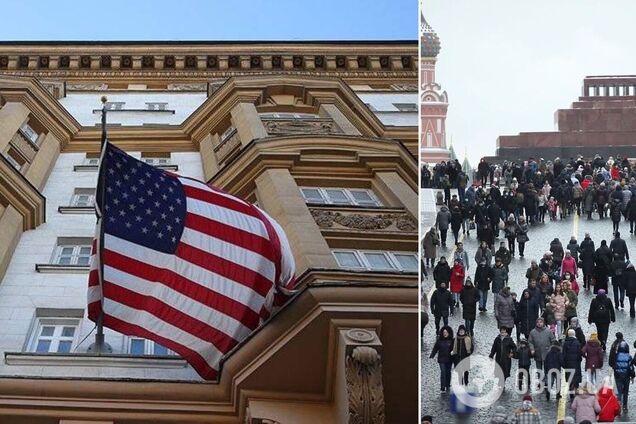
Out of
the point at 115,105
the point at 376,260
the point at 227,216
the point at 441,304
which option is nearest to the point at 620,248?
the point at 441,304

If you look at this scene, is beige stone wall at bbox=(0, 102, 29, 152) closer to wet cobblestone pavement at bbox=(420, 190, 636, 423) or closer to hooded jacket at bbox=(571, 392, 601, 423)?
wet cobblestone pavement at bbox=(420, 190, 636, 423)

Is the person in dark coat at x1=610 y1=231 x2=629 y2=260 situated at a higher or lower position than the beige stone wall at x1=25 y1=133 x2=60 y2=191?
lower

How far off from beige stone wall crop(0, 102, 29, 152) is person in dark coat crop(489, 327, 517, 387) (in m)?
8.15

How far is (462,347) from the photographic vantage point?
18922 millimetres

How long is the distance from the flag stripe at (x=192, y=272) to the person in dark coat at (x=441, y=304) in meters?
4.06

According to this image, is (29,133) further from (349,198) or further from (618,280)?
(618,280)

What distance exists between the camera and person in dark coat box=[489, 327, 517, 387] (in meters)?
19.2

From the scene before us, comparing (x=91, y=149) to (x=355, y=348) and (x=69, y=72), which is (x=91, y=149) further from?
(x=355, y=348)

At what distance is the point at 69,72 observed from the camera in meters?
29.1

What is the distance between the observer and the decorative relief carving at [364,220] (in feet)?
60.1

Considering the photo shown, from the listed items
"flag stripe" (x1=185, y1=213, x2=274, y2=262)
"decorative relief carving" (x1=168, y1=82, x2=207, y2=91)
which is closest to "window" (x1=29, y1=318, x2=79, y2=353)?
"flag stripe" (x1=185, y1=213, x2=274, y2=262)

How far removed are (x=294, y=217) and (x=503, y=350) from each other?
3.58 m

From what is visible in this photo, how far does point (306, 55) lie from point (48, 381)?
14.5 meters

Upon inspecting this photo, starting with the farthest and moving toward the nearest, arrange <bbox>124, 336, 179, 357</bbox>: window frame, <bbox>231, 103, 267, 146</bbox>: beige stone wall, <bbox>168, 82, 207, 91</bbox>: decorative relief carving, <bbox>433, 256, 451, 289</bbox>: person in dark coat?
1. <bbox>168, 82, 207, 91</bbox>: decorative relief carving
2. <bbox>231, 103, 267, 146</bbox>: beige stone wall
3. <bbox>433, 256, 451, 289</bbox>: person in dark coat
4. <bbox>124, 336, 179, 357</bbox>: window frame
